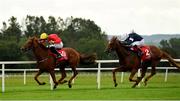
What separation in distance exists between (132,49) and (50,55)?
8.63ft

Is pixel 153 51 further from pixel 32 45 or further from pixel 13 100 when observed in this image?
pixel 13 100

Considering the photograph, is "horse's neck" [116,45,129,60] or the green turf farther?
"horse's neck" [116,45,129,60]

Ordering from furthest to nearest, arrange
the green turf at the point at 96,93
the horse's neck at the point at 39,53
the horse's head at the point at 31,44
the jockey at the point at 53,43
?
the jockey at the point at 53,43
the horse's neck at the point at 39,53
the horse's head at the point at 31,44
the green turf at the point at 96,93

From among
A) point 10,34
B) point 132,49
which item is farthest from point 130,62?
point 10,34

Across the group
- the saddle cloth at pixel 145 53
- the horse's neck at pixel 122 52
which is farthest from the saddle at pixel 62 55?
the saddle cloth at pixel 145 53

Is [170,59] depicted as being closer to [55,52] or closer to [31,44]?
[55,52]

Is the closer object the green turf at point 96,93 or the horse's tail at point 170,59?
the green turf at point 96,93

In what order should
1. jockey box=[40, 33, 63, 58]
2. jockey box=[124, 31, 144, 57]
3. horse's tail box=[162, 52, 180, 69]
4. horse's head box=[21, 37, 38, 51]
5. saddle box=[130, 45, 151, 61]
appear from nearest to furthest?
horse's head box=[21, 37, 38, 51], jockey box=[40, 33, 63, 58], saddle box=[130, 45, 151, 61], jockey box=[124, 31, 144, 57], horse's tail box=[162, 52, 180, 69]

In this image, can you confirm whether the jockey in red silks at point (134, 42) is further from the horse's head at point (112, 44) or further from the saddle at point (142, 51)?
the horse's head at point (112, 44)

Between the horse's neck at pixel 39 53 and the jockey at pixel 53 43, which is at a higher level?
the jockey at pixel 53 43

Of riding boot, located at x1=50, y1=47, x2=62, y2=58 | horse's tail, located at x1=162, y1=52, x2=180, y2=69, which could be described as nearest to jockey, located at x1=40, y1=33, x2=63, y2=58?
riding boot, located at x1=50, y1=47, x2=62, y2=58

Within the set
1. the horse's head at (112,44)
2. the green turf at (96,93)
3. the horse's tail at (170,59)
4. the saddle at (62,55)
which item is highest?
the horse's head at (112,44)

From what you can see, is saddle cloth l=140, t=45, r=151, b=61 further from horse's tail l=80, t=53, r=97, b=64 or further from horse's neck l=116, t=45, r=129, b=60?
horse's tail l=80, t=53, r=97, b=64

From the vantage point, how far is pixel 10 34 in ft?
291
